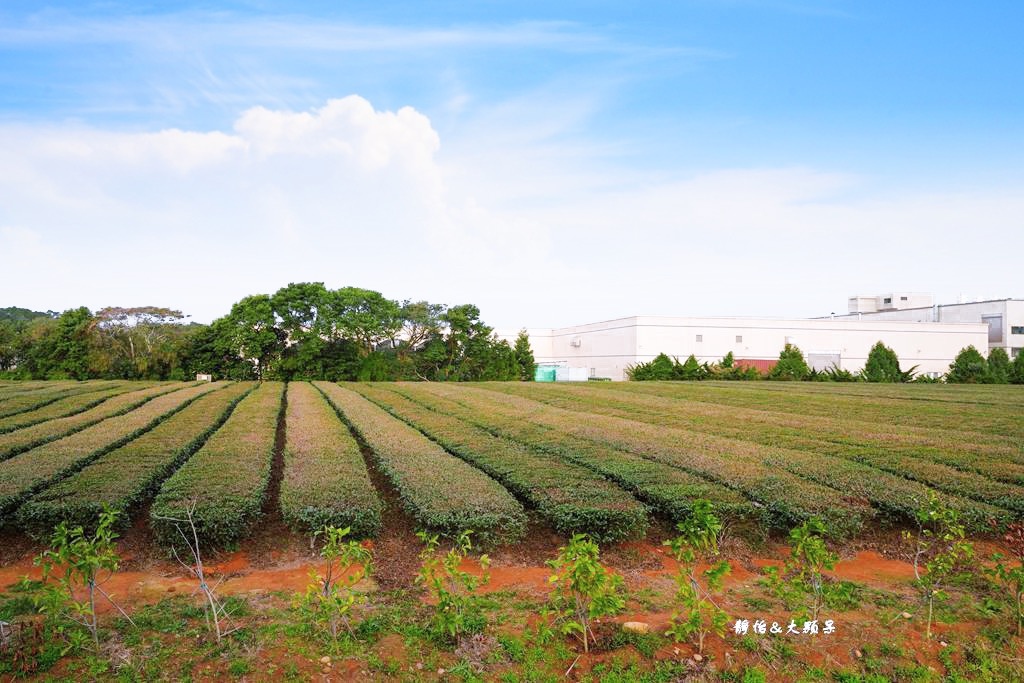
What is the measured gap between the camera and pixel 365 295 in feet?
109

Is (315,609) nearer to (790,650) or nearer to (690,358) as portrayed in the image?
(790,650)

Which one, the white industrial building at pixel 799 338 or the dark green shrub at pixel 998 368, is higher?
the white industrial building at pixel 799 338

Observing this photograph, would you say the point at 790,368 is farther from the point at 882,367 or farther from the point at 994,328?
the point at 994,328

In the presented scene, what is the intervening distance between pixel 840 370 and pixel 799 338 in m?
4.51

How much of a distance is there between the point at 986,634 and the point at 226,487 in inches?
258

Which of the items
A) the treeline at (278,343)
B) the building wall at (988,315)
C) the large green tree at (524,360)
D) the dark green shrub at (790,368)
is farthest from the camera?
the building wall at (988,315)

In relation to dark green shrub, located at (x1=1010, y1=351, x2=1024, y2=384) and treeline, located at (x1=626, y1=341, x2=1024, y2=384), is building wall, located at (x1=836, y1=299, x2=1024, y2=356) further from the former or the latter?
dark green shrub, located at (x1=1010, y1=351, x2=1024, y2=384)

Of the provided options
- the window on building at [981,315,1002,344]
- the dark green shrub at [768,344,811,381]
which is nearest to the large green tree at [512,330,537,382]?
the dark green shrub at [768,344,811,381]

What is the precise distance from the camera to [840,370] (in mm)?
33281

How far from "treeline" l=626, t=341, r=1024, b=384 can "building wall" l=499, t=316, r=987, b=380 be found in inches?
70.1

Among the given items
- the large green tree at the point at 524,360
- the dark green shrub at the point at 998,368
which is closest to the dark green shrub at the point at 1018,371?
the dark green shrub at the point at 998,368

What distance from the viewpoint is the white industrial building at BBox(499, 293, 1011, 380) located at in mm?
36312

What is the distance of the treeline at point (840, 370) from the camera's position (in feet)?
102

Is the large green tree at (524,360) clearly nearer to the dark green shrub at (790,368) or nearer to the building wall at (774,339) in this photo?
the building wall at (774,339)
